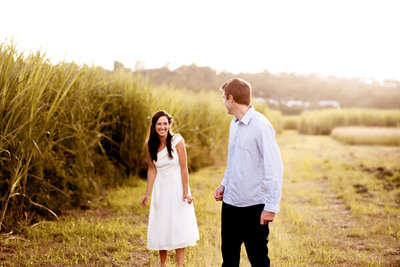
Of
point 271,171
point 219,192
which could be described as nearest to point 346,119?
point 219,192

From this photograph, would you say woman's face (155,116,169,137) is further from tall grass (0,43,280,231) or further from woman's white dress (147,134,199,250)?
tall grass (0,43,280,231)

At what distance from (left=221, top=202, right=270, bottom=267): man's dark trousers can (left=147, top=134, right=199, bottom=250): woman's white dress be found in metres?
0.79

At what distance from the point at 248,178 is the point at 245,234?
1.33 feet

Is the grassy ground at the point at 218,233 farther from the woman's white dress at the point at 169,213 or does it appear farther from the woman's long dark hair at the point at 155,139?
the woman's long dark hair at the point at 155,139

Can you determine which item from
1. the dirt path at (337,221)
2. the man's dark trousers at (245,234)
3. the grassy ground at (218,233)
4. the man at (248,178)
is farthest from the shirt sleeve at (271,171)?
the dirt path at (337,221)

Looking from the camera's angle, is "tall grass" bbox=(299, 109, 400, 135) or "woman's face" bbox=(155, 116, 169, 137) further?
"tall grass" bbox=(299, 109, 400, 135)

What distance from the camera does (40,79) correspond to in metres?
4.42

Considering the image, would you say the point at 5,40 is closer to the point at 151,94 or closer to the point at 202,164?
the point at 151,94

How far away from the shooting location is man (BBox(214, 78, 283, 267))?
95.1 inches

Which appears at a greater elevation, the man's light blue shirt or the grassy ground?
the man's light blue shirt

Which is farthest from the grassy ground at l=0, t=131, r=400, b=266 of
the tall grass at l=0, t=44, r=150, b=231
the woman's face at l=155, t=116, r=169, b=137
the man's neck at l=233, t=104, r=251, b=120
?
the man's neck at l=233, t=104, r=251, b=120

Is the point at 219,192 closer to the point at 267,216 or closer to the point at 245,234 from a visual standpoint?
the point at 245,234

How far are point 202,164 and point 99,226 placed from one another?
6.15 m

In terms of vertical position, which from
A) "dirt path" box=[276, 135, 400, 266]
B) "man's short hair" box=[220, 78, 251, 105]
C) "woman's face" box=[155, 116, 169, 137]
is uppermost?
"man's short hair" box=[220, 78, 251, 105]
